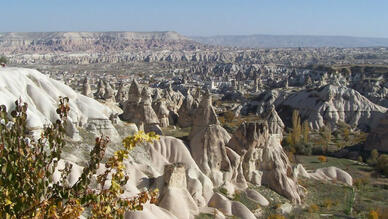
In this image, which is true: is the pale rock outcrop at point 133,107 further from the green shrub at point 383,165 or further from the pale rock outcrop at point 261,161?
the green shrub at point 383,165

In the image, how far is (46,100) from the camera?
1669 cm

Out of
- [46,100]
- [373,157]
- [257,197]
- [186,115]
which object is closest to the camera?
[46,100]

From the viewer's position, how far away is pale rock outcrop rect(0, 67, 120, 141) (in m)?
15.8

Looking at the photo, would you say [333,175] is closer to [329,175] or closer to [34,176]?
[329,175]

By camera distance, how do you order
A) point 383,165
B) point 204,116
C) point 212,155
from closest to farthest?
point 212,155
point 204,116
point 383,165

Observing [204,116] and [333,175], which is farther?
[333,175]

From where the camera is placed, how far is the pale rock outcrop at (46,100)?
15.8 metres

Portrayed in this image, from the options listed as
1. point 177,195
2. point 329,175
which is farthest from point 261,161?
point 177,195

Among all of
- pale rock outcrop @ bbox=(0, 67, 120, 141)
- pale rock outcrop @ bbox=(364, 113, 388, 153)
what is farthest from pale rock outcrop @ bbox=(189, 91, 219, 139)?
pale rock outcrop @ bbox=(364, 113, 388, 153)

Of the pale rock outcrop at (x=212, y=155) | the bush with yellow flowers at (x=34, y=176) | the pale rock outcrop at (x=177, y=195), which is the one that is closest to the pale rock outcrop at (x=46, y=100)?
the pale rock outcrop at (x=177, y=195)

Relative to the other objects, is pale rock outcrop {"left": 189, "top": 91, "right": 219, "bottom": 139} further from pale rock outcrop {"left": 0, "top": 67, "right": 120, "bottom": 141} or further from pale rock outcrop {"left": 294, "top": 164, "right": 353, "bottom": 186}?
pale rock outcrop {"left": 294, "top": 164, "right": 353, "bottom": 186}

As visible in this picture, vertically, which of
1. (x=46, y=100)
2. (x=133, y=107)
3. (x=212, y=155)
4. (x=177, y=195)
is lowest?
(x=177, y=195)

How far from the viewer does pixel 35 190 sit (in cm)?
392

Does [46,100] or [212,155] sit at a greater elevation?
[46,100]
